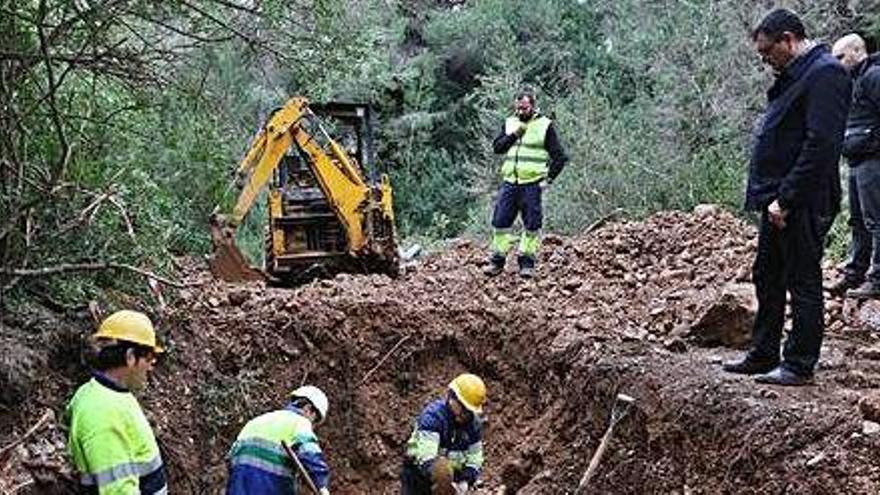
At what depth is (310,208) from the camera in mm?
11938

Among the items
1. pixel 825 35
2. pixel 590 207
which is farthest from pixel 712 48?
pixel 590 207

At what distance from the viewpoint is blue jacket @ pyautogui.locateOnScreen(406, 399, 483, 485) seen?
23.6 ft

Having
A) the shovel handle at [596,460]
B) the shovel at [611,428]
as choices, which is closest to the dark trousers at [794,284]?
the shovel at [611,428]

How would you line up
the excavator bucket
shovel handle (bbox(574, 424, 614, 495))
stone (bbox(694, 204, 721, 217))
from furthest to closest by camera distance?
stone (bbox(694, 204, 721, 217)), the excavator bucket, shovel handle (bbox(574, 424, 614, 495))

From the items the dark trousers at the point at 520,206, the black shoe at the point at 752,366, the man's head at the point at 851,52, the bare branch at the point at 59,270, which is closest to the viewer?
the bare branch at the point at 59,270

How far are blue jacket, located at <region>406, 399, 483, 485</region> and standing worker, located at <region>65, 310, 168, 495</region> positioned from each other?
2.60 metres

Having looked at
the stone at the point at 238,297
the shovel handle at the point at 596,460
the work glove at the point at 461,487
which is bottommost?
the work glove at the point at 461,487

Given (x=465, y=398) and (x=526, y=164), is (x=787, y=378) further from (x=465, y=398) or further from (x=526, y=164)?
(x=526, y=164)

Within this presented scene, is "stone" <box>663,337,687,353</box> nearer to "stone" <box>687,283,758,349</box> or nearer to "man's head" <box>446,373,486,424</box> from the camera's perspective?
"stone" <box>687,283,758,349</box>

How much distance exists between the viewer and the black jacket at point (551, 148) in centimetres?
1047

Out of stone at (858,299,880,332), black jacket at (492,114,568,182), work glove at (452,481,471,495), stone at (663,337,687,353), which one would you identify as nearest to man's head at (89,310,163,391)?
work glove at (452,481,471,495)

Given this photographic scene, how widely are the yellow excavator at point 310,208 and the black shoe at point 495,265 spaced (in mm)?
1089

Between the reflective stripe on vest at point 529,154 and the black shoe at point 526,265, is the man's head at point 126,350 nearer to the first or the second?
the reflective stripe on vest at point 529,154

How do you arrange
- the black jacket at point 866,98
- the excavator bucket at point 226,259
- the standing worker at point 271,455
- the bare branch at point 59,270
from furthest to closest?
the excavator bucket at point 226,259 < the black jacket at point 866,98 < the standing worker at point 271,455 < the bare branch at point 59,270
